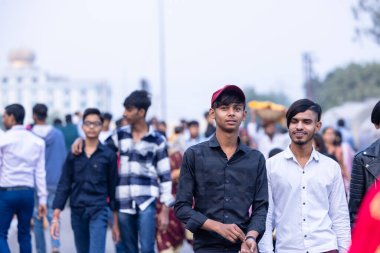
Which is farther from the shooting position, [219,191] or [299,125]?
[299,125]

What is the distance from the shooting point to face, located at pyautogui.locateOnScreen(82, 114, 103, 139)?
841 centimetres

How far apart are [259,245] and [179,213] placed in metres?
0.58

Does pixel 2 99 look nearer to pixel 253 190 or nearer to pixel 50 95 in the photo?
pixel 50 95

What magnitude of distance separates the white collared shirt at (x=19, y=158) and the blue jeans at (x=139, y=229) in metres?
1.43

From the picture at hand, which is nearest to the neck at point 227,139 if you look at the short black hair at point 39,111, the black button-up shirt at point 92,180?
the black button-up shirt at point 92,180

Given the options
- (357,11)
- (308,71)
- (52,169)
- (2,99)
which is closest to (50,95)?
(2,99)

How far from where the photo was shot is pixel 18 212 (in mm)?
9102

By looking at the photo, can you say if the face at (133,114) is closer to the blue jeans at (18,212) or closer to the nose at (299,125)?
the blue jeans at (18,212)

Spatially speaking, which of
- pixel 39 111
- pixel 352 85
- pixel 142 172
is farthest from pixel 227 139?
pixel 352 85

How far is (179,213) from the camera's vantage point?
529 centimetres

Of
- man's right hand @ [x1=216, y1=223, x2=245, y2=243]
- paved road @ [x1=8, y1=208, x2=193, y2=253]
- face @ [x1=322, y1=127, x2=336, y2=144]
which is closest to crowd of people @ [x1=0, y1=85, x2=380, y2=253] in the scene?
man's right hand @ [x1=216, y1=223, x2=245, y2=243]

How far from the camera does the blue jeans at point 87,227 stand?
8219mm

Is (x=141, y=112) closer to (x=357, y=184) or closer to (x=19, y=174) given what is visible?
(x=19, y=174)

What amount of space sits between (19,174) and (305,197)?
423 centimetres
